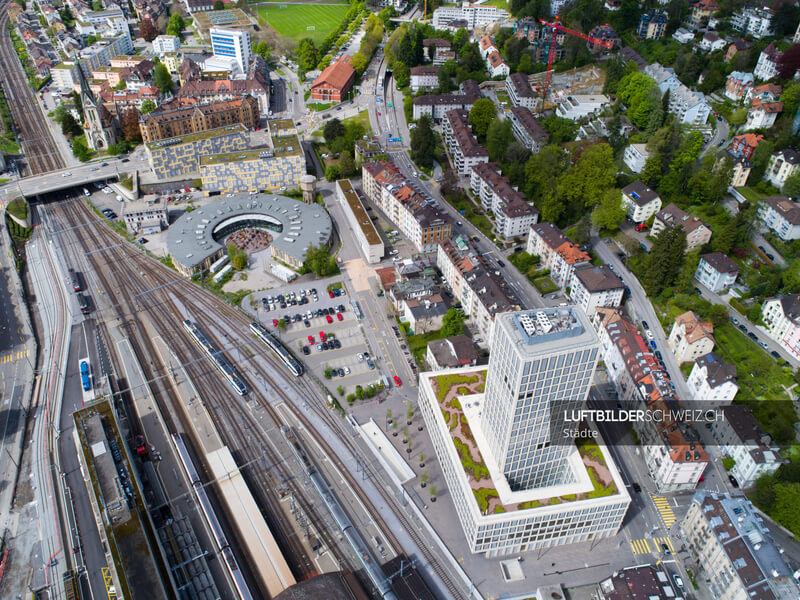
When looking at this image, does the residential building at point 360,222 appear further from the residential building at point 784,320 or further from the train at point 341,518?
the residential building at point 784,320

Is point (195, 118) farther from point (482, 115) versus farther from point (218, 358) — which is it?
point (218, 358)

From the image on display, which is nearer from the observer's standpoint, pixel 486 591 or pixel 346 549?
pixel 486 591

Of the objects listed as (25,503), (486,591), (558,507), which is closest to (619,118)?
(558,507)

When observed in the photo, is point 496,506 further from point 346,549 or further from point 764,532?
point 764,532

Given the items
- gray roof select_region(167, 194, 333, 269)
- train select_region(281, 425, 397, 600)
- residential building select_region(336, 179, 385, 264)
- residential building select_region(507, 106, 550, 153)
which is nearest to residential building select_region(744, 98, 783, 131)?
residential building select_region(507, 106, 550, 153)

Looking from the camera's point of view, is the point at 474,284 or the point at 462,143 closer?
the point at 474,284

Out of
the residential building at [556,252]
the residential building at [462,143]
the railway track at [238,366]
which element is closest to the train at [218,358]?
the railway track at [238,366]

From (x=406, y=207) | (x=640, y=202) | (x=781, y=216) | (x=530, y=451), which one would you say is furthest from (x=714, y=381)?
(x=406, y=207)

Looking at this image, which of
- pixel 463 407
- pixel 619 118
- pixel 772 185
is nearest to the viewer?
pixel 463 407
